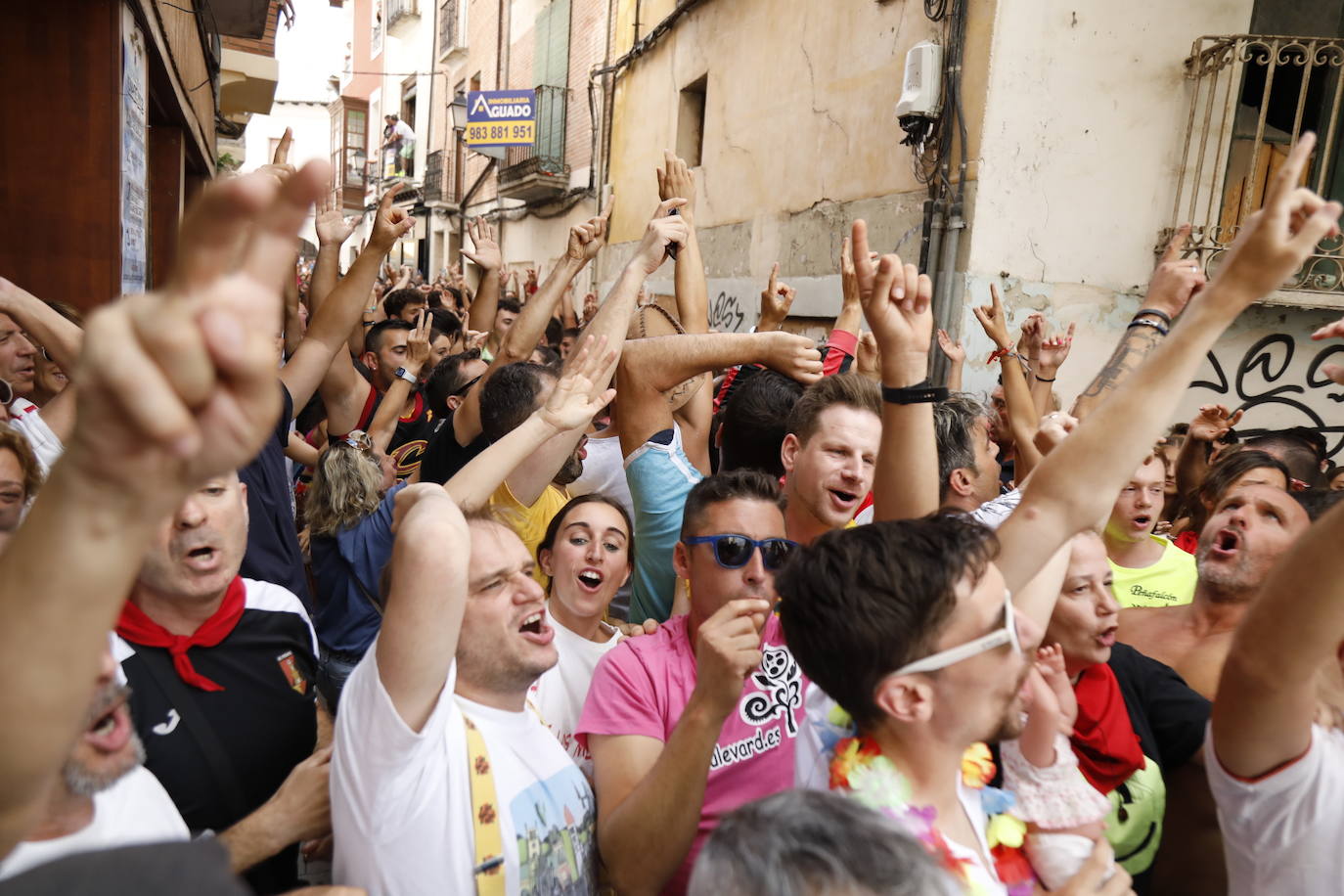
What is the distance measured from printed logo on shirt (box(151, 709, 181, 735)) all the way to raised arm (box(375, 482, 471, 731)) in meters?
0.58

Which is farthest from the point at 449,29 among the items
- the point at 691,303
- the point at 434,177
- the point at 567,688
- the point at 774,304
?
the point at 567,688

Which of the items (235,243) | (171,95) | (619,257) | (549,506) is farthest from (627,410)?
(619,257)

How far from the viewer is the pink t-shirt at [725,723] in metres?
2.08

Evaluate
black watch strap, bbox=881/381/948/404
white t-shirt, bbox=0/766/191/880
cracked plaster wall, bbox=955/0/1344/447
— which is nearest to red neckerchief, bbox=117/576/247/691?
white t-shirt, bbox=0/766/191/880

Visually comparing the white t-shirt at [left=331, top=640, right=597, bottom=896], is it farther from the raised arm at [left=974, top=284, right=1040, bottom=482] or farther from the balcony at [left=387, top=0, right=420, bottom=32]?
the balcony at [left=387, top=0, right=420, bottom=32]

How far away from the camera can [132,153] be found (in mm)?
4621

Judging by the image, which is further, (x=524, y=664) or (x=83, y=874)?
(x=524, y=664)

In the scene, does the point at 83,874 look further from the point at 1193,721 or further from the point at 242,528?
the point at 1193,721

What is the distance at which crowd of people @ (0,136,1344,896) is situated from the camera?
2.52 feet

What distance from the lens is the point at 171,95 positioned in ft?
21.2

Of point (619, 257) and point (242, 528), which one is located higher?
point (619, 257)

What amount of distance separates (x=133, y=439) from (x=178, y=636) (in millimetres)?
1443

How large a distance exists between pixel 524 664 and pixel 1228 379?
642 cm

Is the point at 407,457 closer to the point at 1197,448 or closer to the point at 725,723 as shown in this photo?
the point at 725,723
